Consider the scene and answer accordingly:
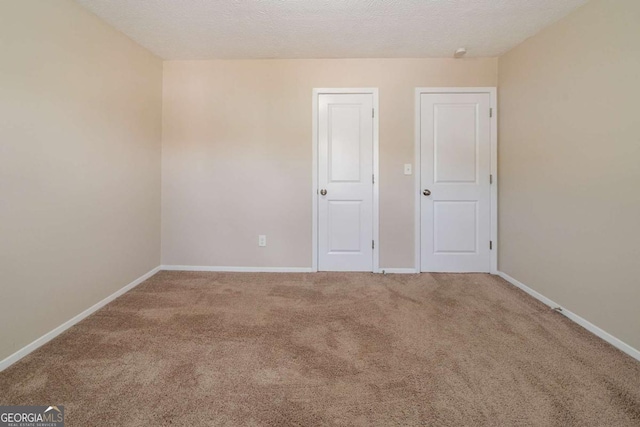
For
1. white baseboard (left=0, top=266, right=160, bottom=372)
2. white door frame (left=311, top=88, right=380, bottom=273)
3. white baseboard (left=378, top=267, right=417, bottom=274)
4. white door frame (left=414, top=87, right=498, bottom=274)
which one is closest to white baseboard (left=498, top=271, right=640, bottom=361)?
white door frame (left=414, top=87, right=498, bottom=274)

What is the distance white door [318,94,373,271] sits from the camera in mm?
3082

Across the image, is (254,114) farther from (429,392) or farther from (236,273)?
(429,392)

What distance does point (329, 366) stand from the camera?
156 cm

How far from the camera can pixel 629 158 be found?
5.60ft

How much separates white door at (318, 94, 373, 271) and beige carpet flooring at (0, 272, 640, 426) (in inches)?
30.7

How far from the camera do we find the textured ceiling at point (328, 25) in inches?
82.2

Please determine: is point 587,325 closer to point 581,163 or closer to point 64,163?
point 581,163

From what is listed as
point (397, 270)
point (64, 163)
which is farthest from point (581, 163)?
point (64, 163)

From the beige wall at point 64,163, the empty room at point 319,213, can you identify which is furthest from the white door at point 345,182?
the beige wall at point 64,163

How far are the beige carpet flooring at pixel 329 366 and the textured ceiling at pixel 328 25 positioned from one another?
2356 mm

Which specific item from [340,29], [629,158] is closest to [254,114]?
[340,29]

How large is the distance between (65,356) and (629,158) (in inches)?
142

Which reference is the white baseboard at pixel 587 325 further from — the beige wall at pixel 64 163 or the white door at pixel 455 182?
the beige wall at pixel 64 163

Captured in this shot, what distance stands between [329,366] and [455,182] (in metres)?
2.43
